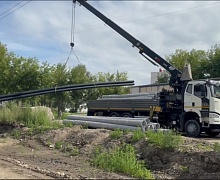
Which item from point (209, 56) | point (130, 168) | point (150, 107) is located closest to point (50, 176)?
point (130, 168)

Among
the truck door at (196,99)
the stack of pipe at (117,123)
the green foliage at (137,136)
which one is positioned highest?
the truck door at (196,99)

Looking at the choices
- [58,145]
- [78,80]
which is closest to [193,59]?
[78,80]

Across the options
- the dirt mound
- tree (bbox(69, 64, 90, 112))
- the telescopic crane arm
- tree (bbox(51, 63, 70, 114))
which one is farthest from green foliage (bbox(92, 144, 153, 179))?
tree (bbox(69, 64, 90, 112))

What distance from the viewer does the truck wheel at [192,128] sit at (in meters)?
19.8

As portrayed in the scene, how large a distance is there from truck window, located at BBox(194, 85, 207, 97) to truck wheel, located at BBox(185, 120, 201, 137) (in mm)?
1541

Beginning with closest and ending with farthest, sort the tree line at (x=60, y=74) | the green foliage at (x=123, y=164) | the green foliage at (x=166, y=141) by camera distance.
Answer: the green foliage at (x=123, y=164) → the green foliage at (x=166, y=141) → the tree line at (x=60, y=74)

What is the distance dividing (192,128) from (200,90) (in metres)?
2.13

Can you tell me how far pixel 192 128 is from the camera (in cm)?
1998

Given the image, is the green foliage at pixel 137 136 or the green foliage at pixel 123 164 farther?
the green foliage at pixel 137 136

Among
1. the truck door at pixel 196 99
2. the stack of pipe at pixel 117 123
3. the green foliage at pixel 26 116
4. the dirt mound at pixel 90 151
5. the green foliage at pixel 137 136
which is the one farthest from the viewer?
the green foliage at pixel 26 116

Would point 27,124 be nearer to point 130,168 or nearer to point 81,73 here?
point 130,168

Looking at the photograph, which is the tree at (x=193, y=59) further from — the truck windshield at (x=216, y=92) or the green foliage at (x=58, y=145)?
the green foliage at (x=58, y=145)

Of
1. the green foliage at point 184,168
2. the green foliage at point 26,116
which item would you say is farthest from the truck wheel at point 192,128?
the green foliage at point 184,168

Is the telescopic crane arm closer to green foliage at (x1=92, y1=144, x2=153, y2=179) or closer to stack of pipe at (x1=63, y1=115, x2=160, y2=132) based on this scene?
stack of pipe at (x1=63, y1=115, x2=160, y2=132)
